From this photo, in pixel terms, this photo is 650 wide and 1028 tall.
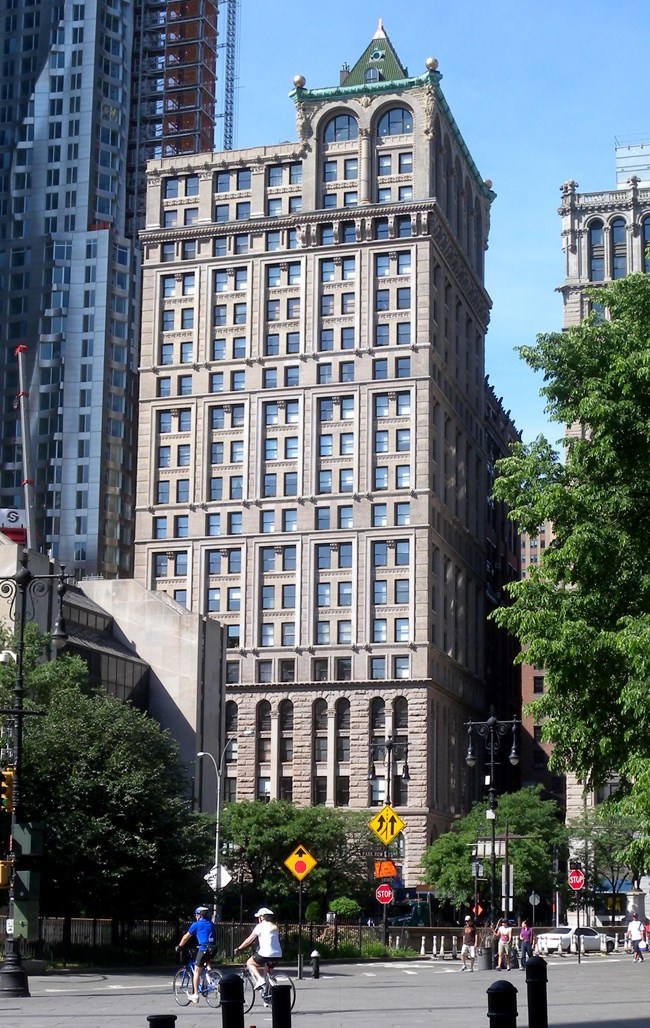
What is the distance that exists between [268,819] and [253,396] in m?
40.3

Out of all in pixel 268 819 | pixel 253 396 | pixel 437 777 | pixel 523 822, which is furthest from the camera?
pixel 253 396

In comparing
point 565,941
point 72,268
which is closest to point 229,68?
point 72,268

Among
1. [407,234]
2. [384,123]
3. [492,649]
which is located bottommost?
[492,649]

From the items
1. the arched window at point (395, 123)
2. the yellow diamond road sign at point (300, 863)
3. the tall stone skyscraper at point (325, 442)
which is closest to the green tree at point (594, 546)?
the yellow diamond road sign at point (300, 863)

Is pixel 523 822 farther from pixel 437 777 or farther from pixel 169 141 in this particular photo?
pixel 169 141

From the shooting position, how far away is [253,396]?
122m

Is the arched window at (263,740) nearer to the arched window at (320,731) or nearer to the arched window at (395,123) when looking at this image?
the arched window at (320,731)

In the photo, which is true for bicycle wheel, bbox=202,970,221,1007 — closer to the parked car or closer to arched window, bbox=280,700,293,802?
the parked car

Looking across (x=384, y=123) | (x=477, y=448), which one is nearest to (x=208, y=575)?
(x=477, y=448)

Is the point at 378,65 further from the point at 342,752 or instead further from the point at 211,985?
the point at 211,985

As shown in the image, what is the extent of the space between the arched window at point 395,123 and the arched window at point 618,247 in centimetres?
→ 2181

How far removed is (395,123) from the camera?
124m

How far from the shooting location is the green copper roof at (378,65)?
5064 inches

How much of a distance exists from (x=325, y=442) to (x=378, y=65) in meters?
33.8
